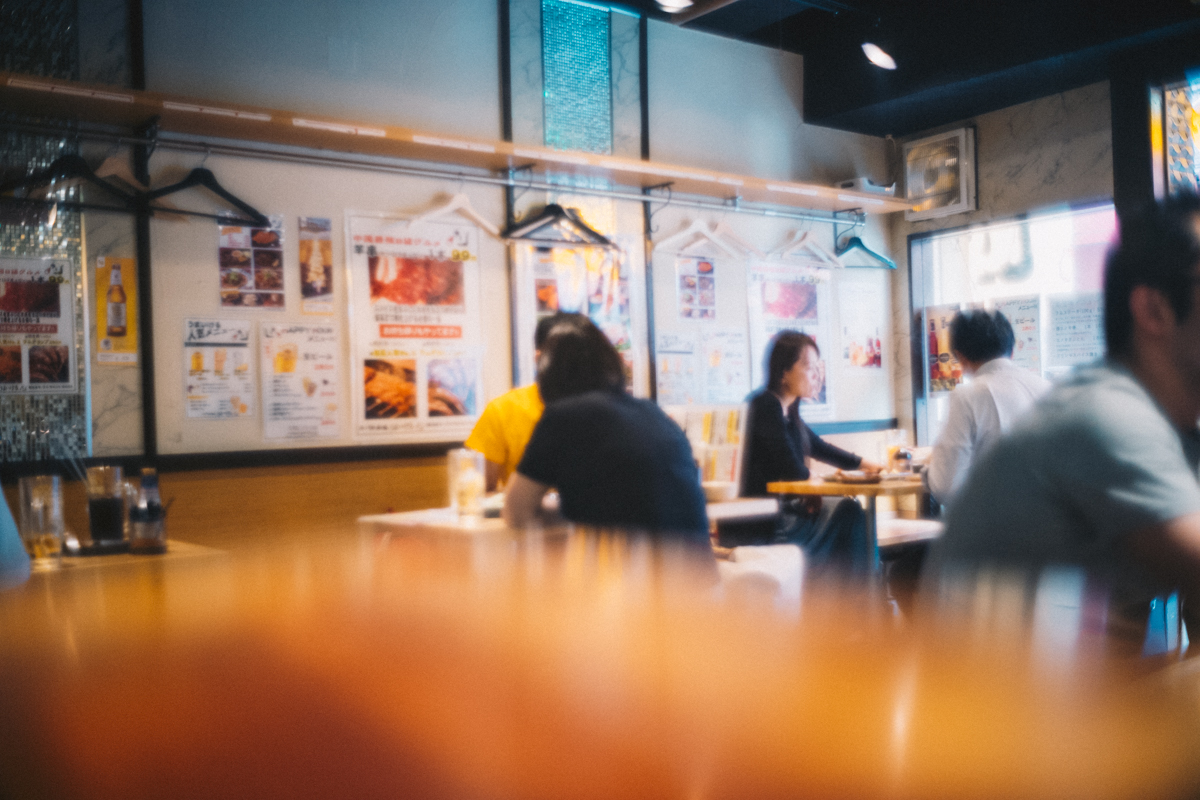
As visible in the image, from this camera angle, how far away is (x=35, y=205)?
3414 mm

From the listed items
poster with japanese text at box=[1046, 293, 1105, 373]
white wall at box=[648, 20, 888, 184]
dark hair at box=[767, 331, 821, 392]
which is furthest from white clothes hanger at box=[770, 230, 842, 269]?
dark hair at box=[767, 331, 821, 392]

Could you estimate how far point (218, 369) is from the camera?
3.82m

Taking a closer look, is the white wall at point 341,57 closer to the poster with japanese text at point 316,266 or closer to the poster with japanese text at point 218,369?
the poster with japanese text at point 316,266

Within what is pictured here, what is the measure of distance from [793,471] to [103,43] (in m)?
3.22

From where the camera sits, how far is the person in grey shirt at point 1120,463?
3.24 feet

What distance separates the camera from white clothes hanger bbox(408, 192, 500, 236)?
14.1ft

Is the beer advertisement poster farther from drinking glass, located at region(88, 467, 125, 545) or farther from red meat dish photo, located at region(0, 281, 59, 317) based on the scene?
drinking glass, located at region(88, 467, 125, 545)

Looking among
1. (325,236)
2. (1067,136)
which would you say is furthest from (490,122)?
(1067,136)

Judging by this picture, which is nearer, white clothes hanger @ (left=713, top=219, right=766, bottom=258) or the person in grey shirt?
the person in grey shirt

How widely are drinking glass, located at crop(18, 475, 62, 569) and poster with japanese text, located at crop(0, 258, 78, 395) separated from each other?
0.96 metres

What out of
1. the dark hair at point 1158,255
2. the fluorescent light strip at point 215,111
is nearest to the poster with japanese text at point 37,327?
the fluorescent light strip at point 215,111

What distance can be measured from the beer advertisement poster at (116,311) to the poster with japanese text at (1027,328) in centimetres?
465

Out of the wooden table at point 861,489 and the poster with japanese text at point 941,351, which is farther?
the poster with japanese text at point 941,351

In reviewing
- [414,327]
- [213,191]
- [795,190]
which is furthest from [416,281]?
[795,190]
